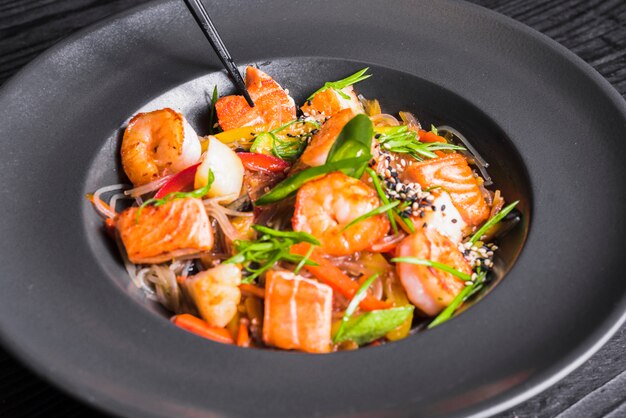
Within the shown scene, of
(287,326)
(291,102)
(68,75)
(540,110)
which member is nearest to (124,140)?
(68,75)

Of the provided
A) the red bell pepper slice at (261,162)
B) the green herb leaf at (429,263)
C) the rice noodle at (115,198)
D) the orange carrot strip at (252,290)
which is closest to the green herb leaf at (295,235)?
the orange carrot strip at (252,290)

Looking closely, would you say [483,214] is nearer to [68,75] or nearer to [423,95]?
[423,95]

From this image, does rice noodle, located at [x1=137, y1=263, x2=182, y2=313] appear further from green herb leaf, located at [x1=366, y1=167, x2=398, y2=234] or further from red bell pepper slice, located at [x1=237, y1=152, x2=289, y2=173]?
green herb leaf, located at [x1=366, y1=167, x2=398, y2=234]

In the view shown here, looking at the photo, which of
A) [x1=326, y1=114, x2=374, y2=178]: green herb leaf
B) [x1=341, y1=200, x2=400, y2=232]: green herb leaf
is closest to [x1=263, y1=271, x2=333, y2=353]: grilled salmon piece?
[x1=341, y1=200, x2=400, y2=232]: green herb leaf

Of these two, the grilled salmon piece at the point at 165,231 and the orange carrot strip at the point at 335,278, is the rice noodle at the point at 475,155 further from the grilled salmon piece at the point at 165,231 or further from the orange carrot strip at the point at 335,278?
the grilled salmon piece at the point at 165,231

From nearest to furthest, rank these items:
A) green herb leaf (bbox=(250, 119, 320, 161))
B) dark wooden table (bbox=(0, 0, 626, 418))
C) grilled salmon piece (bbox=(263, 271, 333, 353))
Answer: grilled salmon piece (bbox=(263, 271, 333, 353))
green herb leaf (bbox=(250, 119, 320, 161))
dark wooden table (bbox=(0, 0, 626, 418))

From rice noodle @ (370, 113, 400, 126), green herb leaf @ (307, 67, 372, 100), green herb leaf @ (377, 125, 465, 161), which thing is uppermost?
green herb leaf @ (307, 67, 372, 100)
